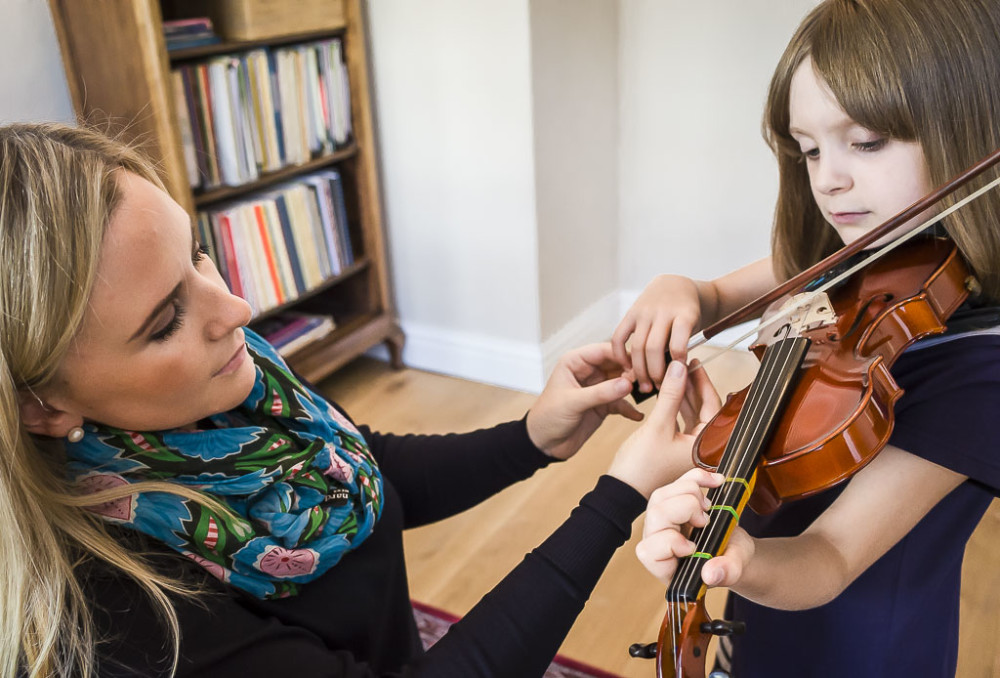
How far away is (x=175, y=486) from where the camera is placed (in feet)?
2.62

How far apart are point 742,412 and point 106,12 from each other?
161 cm

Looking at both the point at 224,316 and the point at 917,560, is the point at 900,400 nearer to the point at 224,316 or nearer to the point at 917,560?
the point at 917,560

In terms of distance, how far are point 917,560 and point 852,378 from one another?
229mm

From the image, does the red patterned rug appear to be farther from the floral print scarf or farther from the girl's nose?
the girl's nose

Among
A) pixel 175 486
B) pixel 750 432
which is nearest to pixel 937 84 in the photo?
pixel 750 432

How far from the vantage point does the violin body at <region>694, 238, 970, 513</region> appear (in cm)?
71

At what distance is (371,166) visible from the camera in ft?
7.70

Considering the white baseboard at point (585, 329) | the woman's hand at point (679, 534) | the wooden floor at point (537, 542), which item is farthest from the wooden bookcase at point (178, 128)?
the woman's hand at point (679, 534)

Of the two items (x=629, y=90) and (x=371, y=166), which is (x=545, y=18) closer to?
(x=629, y=90)

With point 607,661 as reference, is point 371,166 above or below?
above

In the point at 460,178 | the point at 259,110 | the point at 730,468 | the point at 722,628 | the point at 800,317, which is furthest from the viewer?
the point at 460,178

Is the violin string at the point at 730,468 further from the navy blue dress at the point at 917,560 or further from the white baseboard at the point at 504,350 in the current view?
the white baseboard at the point at 504,350

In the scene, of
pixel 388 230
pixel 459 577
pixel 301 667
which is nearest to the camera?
pixel 301 667

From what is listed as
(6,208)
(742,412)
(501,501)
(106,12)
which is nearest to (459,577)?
(501,501)
